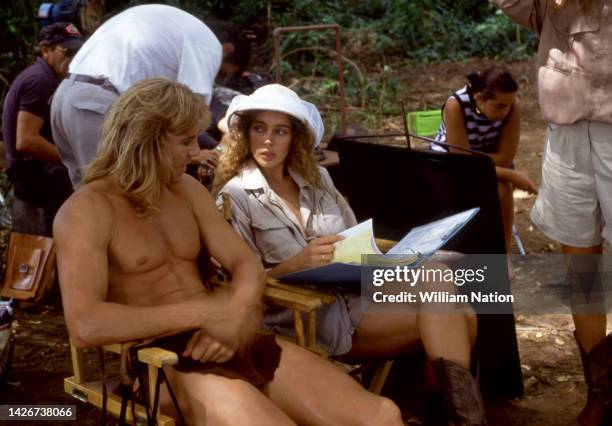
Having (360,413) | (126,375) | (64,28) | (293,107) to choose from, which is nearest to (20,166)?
(64,28)

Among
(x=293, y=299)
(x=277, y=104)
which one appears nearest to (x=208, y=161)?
(x=277, y=104)

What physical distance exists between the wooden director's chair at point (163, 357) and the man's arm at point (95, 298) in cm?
10

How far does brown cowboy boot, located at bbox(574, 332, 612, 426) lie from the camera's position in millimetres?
3574

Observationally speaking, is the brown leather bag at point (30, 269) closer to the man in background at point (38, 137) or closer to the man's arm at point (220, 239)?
the man in background at point (38, 137)

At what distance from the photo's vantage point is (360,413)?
288 centimetres

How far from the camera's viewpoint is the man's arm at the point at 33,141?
523 centimetres

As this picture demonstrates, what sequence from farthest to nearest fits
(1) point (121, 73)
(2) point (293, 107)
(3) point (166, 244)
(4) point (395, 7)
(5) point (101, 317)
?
(4) point (395, 7), (1) point (121, 73), (2) point (293, 107), (3) point (166, 244), (5) point (101, 317)

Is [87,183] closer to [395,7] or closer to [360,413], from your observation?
[360,413]

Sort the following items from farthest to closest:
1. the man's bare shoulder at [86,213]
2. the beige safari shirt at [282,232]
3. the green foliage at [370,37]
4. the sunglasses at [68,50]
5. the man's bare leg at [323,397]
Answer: the green foliage at [370,37] < the sunglasses at [68,50] < the beige safari shirt at [282,232] < the man's bare leg at [323,397] < the man's bare shoulder at [86,213]

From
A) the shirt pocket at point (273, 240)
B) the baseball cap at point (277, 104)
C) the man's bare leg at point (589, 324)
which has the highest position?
the baseball cap at point (277, 104)

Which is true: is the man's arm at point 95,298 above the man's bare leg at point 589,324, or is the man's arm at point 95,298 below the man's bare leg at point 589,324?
above

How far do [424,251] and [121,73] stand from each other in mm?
1851

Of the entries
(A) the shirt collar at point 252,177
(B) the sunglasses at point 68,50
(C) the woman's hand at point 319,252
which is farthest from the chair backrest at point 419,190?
(B) the sunglasses at point 68,50

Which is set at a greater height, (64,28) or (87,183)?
(64,28)
